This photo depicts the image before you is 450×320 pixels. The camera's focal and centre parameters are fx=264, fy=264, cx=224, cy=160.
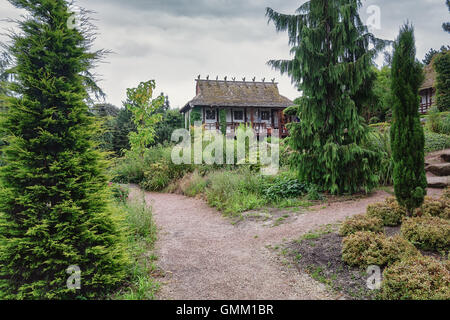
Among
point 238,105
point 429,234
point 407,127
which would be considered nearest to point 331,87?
point 407,127

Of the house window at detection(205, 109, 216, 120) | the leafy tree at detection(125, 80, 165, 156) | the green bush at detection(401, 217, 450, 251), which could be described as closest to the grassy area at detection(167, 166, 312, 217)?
the green bush at detection(401, 217, 450, 251)

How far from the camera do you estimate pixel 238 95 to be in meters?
24.7

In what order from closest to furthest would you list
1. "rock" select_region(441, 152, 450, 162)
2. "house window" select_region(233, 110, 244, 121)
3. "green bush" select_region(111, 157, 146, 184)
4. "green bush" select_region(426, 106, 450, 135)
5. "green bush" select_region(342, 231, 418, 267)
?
"green bush" select_region(342, 231, 418, 267), "rock" select_region(441, 152, 450, 162), "green bush" select_region(426, 106, 450, 135), "green bush" select_region(111, 157, 146, 184), "house window" select_region(233, 110, 244, 121)

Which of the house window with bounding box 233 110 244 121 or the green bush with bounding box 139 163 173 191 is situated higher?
the house window with bounding box 233 110 244 121

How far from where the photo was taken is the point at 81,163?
9.34 feet

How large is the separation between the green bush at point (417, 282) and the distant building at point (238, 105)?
19.9 meters

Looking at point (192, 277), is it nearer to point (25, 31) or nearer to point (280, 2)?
point (25, 31)

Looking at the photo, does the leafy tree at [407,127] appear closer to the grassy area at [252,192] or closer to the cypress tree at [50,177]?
the grassy area at [252,192]

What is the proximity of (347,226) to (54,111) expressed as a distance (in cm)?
432

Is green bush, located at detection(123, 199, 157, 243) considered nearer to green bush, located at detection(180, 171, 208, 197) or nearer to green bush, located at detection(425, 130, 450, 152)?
green bush, located at detection(180, 171, 208, 197)

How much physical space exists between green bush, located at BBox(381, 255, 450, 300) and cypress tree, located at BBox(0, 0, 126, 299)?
111 inches

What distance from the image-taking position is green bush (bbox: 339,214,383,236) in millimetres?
4113

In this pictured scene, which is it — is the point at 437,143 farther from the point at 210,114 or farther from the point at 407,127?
the point at 210,114
